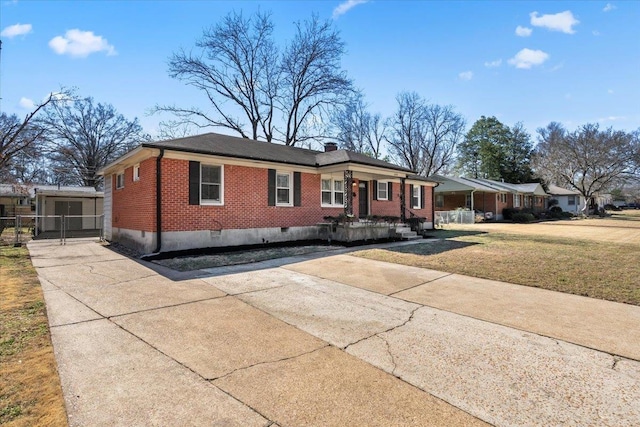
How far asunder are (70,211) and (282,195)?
1785 centimetres

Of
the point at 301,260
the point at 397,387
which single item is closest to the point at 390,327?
the point at 397,387

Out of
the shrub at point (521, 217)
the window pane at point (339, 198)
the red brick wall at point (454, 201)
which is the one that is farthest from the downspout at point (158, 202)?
the shrub at point (521, 217)

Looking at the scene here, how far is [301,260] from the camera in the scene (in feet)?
31.5

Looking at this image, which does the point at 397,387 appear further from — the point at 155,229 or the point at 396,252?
the point at 155,229

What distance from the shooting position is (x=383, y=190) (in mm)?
17703

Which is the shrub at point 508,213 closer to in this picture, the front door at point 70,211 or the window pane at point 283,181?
the window pane at point 283,181

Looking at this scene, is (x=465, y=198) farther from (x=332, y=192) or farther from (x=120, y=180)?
(x=120, y=180)

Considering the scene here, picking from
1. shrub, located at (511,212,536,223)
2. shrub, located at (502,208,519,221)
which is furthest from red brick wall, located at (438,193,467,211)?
shrub, located at (511,212,536,223)

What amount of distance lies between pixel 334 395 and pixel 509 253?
9815mm

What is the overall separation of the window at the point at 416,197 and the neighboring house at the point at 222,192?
3.87m

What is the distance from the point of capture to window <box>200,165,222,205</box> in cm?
1097

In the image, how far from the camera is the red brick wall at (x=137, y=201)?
10.0 metres

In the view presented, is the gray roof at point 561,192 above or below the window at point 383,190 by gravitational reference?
above

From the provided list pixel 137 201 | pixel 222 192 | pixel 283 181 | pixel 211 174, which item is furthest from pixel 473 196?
pixel 137 201
